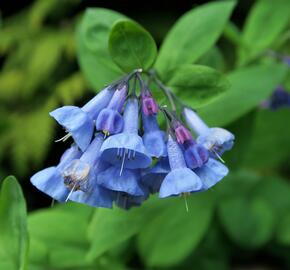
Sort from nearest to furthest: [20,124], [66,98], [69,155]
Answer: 1. [69,155]
2. [66,98]
3. [20,124]

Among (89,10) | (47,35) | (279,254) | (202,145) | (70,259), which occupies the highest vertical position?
(89,10)

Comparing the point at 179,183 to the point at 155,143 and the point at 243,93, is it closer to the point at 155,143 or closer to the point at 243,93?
the point at 155,143

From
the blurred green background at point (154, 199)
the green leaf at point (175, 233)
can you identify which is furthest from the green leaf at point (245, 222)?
the green leaf at point (175, 233)

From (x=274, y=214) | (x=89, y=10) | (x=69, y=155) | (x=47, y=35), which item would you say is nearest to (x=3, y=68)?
(x=47, y=35)

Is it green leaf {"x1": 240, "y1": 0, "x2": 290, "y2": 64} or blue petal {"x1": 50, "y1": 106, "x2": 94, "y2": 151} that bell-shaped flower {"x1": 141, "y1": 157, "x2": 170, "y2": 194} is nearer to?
blue petal {"x1": 50, "y1": 106, "x2": 94, "y2": 151}

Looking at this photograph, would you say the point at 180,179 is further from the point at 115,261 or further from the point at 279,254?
the point at 279,254

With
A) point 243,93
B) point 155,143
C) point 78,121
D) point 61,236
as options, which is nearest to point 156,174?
point 155,143
